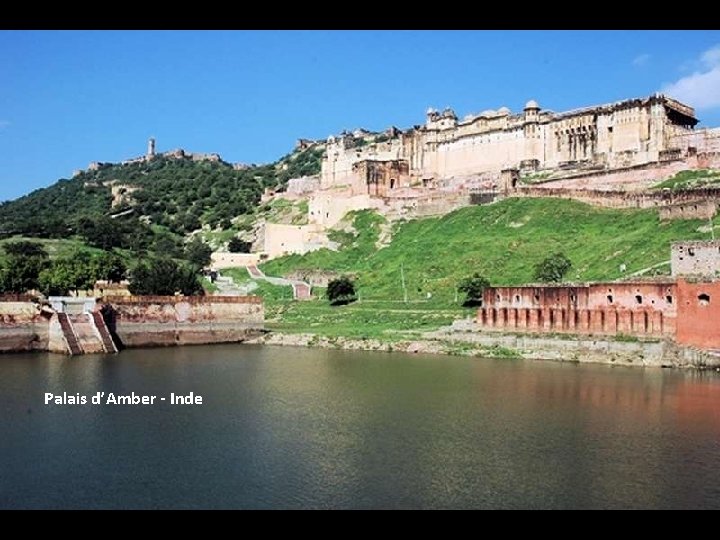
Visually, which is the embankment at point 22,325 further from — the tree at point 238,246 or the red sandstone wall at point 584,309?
the tree at point 238,246

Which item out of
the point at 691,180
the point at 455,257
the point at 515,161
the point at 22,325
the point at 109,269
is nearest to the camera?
the point at 22,325

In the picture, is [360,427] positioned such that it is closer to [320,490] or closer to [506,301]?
[320,490]

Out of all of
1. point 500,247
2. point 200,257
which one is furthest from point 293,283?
point 500,247

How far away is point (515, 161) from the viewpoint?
67500mm

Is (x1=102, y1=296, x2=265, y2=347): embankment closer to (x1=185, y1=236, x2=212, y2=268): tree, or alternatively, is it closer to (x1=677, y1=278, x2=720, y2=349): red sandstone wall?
(x1=185, y1=236, x2=212, y2=268): tree

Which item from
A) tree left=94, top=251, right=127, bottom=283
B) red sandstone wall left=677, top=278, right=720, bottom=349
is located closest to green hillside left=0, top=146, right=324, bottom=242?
tree left=94, top=251, right=127, bottom=283

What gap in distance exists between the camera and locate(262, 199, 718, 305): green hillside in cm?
4053

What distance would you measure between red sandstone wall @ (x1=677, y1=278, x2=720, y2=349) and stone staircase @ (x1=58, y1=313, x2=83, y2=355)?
25.6 meters

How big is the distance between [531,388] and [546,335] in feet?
32.1

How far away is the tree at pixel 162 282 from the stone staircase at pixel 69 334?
30.3ft

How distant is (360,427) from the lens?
20.0m

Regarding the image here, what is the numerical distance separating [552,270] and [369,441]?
2323cm

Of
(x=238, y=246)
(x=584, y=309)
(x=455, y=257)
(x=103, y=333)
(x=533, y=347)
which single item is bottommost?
(x=533, y=347)

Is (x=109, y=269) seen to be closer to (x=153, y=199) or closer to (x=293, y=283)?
(x=293, y=283)
